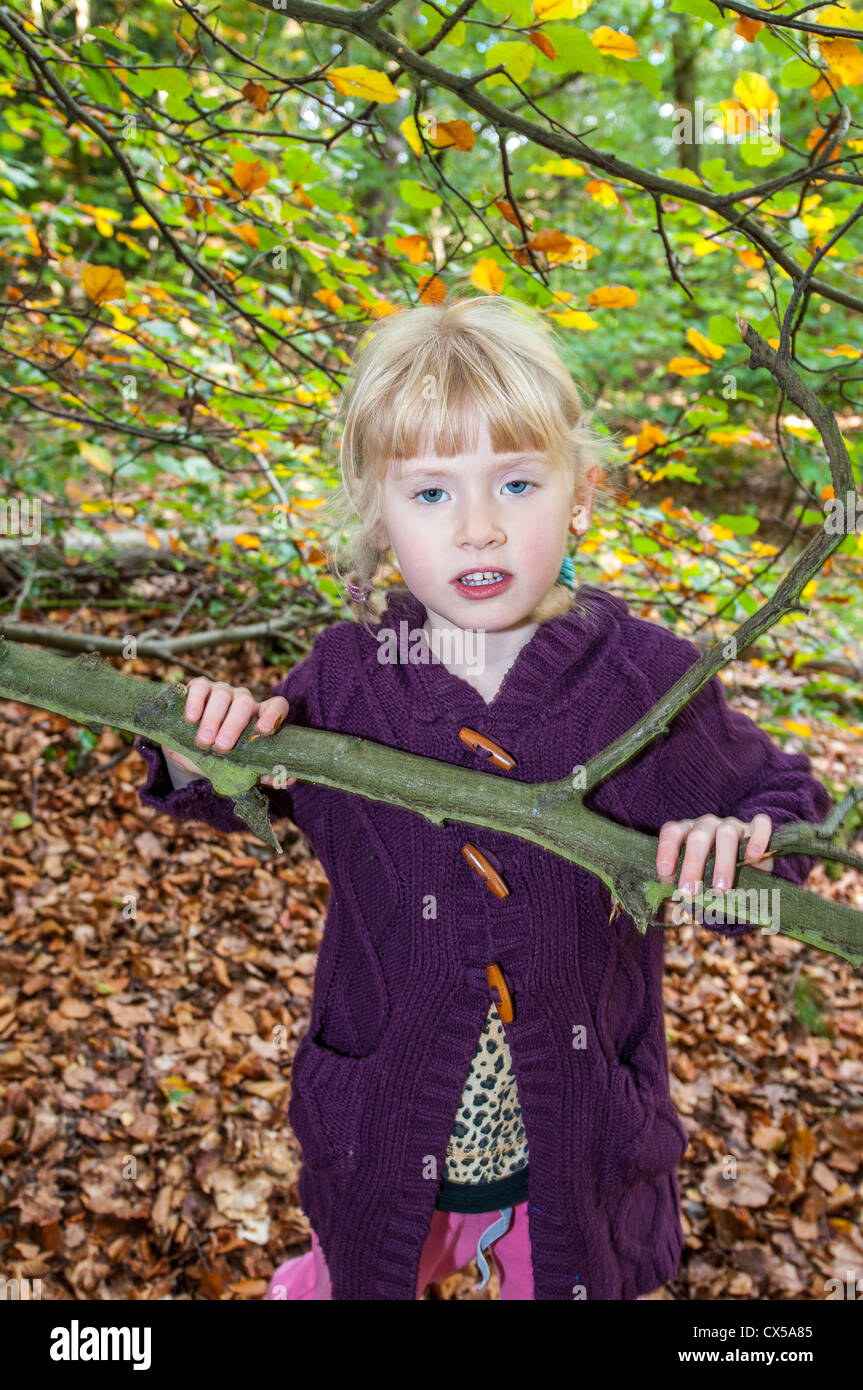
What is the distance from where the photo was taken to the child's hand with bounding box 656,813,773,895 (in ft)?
3.53

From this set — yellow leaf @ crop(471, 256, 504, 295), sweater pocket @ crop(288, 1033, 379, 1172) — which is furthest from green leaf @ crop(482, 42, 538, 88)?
sweater pocket @ crop(288, 1033, 379, 1172)

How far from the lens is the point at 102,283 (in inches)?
81.0

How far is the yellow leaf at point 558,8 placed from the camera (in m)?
1.32

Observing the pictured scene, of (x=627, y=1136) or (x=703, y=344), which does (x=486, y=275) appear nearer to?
(x=703, y=344)

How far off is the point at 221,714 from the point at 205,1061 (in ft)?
7.19

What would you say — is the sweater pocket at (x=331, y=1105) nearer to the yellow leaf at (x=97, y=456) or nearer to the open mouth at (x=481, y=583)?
the open mouth at (x=481, y=583)

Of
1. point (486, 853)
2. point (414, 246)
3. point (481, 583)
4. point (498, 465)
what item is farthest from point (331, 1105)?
point (414, 246)

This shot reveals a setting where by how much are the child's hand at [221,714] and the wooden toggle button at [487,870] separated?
46 centimetres

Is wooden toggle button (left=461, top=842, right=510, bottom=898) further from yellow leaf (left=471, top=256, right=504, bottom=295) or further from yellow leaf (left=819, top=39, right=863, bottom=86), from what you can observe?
yellow leaf (left=819, top=39, right=863, bottom=86)

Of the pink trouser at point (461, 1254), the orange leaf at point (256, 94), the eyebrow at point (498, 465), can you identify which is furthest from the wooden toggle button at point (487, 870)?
the orange leaf at point (256, 94)

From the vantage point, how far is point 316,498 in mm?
3119

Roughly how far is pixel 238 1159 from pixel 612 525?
2458mm

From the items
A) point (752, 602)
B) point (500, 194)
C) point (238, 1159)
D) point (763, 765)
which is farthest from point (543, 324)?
point (238, 1159)
